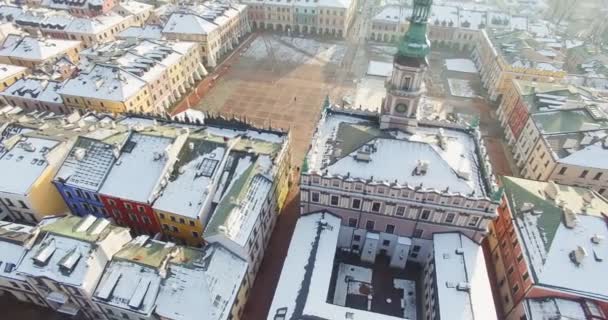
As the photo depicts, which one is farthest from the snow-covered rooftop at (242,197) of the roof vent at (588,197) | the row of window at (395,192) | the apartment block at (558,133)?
the apartment block at (558,133)

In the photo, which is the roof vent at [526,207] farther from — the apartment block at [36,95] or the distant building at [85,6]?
the distant building at [85,6]

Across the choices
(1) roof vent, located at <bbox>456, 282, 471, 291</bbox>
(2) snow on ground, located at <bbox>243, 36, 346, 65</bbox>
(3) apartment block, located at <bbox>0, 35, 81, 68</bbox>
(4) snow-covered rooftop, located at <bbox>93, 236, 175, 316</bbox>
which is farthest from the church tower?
(3) apartment block, located at <bbox>0, 35, 81, 68</bbox>

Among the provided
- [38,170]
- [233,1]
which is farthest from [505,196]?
[233,1]

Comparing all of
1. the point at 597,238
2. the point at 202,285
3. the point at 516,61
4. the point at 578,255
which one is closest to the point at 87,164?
the point at 202,285

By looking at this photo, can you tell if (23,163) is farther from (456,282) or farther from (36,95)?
(456,282)

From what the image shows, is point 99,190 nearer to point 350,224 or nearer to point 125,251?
point 125,251

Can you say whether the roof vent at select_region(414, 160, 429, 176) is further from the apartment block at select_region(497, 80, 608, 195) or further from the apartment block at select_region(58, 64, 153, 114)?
the apartment block at select_region(58, 64, 153, 114)

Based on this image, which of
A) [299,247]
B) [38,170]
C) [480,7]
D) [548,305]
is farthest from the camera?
[480,7]
